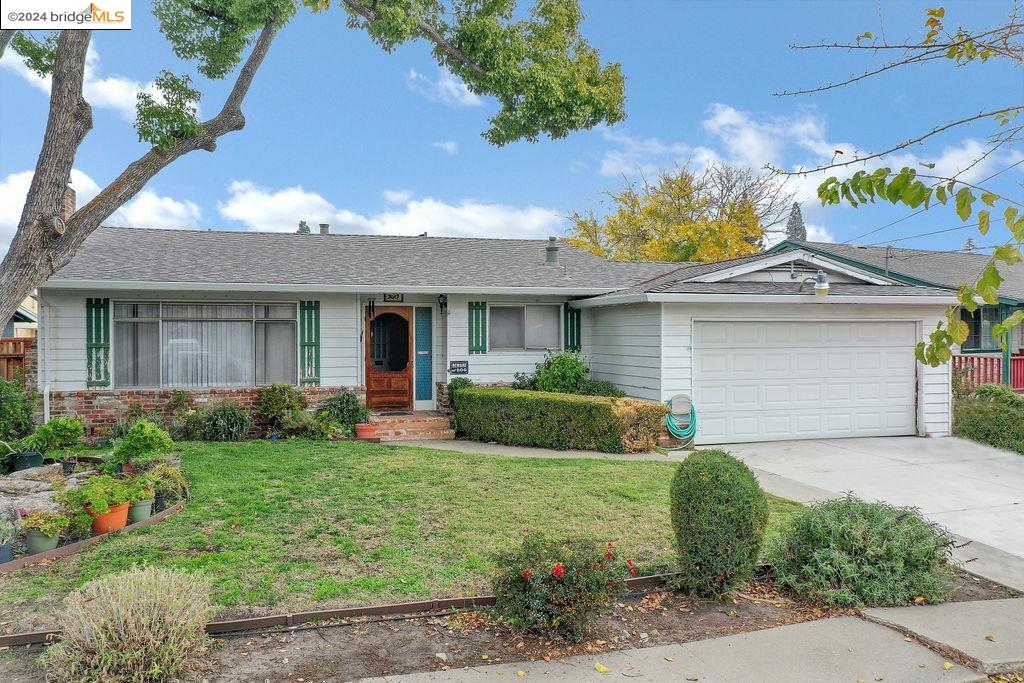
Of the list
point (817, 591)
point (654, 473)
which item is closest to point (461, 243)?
point (654, 473)

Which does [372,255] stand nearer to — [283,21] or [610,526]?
[283,21]

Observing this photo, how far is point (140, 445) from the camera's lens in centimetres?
865

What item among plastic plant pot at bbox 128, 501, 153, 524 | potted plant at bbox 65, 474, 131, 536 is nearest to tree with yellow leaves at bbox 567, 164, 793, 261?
plastic plant pot at bbox 128, 501, 153, 524

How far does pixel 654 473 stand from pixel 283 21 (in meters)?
7.29

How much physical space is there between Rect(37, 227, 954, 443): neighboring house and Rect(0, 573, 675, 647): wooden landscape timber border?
24.8 feet

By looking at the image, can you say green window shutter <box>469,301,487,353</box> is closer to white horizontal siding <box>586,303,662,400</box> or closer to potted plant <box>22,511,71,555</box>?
white horizontal siding <box>586,303,662,400</box>

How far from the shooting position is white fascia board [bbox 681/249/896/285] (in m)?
12.0

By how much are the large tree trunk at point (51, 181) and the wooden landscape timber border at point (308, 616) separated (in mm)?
3821

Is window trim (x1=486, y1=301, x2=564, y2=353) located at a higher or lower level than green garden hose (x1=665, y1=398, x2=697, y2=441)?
higher

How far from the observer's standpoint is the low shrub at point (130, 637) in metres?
3.45

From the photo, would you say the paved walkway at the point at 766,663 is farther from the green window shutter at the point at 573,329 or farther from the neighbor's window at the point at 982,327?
the neighbor's window at the point at 982,327

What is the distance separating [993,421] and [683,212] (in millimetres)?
20219

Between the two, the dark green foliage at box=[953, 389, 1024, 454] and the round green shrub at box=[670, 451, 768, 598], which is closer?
the round green shrub at box=[670, 451, 768, 598]

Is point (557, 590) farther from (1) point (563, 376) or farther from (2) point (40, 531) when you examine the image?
(1) point (563, 376)
